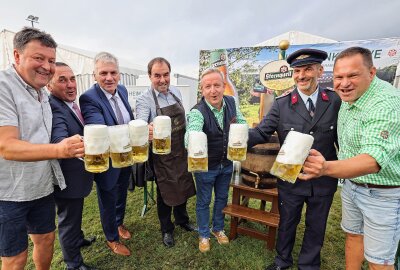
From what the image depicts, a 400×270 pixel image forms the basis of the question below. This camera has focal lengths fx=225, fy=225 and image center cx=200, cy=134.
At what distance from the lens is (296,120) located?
2.16 m

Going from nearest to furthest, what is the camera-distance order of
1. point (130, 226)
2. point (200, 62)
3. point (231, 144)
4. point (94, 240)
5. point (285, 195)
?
point (231, 144), point (285, 195), point (94, 240), point (130, 226), point (200, 62)

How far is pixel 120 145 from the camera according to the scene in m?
1.64

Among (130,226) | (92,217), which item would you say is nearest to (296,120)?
(130,226)

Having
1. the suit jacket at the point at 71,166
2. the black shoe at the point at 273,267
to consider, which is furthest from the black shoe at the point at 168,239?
the suit jacket at the point at 71,166

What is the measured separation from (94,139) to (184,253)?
217 centimetres

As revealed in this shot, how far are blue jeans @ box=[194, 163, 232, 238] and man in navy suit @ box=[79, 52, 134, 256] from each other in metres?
0.98

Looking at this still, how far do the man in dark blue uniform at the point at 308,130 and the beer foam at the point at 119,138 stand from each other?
127 centimetres

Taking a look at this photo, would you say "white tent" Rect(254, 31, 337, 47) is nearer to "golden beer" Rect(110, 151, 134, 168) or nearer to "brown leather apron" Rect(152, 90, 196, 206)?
"brown leather apron" Rect(152, 90, 196, 206)

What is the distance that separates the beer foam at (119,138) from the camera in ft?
5.30

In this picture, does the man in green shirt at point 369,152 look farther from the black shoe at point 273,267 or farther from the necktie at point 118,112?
the necktie at point 118,112

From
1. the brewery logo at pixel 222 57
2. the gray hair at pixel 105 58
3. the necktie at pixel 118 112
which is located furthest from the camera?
the brewery logo at pixel 222 57

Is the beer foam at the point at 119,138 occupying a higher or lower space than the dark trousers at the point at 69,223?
higher

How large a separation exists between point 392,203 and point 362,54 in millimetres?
1163

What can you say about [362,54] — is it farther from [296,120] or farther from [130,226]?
[130,226]
